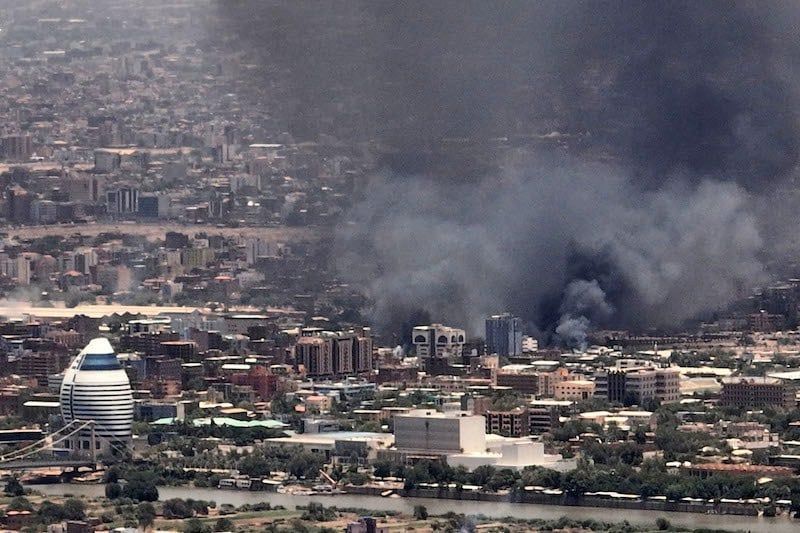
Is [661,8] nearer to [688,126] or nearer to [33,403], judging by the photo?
[688,126]

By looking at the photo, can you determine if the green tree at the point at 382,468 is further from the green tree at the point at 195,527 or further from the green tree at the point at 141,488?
the green tree at the point at 195,527

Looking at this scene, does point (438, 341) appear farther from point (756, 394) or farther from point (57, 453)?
point (57, 453)

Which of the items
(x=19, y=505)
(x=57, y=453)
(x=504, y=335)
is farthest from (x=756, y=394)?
(x=19, y=505)

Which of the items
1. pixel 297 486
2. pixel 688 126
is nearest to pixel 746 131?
pixel 688 126

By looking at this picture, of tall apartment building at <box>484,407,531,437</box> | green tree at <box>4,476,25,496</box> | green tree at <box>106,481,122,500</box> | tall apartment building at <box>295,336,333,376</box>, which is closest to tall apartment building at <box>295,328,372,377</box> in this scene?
tall apartment building at <box>295,336,333,376</box>

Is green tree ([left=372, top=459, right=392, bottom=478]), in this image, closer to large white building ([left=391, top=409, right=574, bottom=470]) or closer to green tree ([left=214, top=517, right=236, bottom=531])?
large white building ([left=391, top=409, right=574, bottom=470])

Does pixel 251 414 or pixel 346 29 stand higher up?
pixel 346 29
